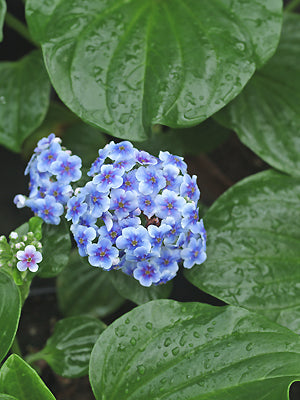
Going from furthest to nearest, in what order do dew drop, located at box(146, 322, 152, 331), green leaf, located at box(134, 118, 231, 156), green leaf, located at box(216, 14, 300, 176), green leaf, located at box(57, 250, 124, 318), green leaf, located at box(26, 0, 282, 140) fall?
green leaf, located at box(134, 118, 231, 156) → green leaf, located at box(57, 250, 124, 318) → green leaf, located at box(216, 14, 300, 176) → green leaf, located at box(26, 0, 282, 140) → dew drop, located at box(146, 322, 152, 331)

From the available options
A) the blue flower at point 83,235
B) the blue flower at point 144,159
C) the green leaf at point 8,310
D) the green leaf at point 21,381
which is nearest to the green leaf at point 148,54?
the blue flower at point 144,159

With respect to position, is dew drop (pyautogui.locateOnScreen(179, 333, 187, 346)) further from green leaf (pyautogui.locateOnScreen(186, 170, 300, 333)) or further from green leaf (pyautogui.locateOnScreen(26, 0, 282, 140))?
green leaf (pyautogui.locateOnScreen(26, 0, 282, 140))

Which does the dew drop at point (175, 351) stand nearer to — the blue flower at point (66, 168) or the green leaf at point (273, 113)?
the blue flower at point (66, 168)

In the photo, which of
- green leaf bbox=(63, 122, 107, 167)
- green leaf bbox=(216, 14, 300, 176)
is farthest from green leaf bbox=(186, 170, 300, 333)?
green leaf bbox=(63, 122, 107, 167)

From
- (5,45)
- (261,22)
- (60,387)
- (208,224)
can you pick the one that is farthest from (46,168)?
(5,45)

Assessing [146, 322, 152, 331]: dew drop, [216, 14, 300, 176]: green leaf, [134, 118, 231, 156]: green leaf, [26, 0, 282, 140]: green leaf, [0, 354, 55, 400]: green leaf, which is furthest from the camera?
[134, 118, 231, 156]: green leaf

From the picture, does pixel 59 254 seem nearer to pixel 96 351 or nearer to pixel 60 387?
pixel 96 351
